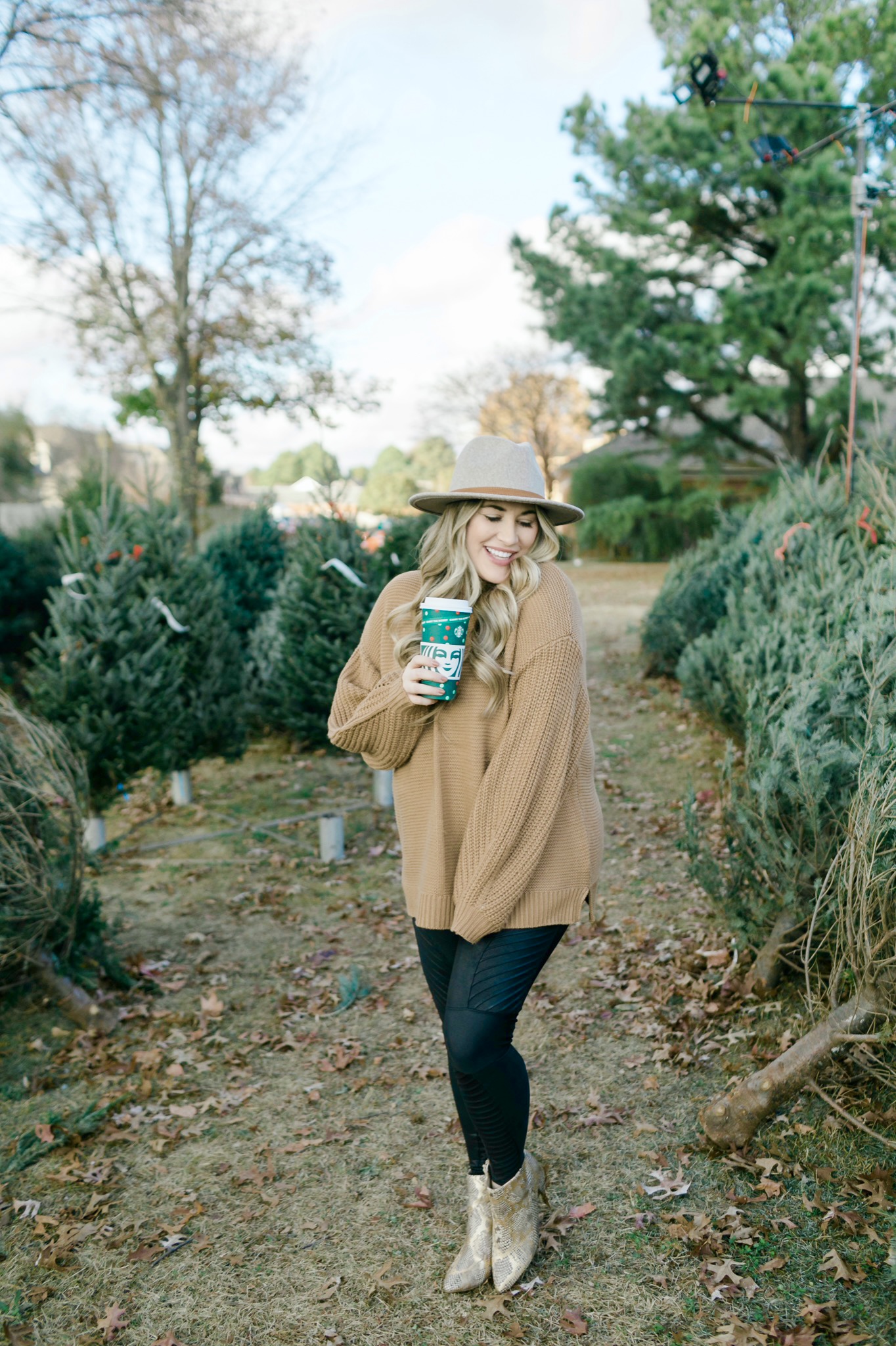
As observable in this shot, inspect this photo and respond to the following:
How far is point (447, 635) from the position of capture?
234 centimetres

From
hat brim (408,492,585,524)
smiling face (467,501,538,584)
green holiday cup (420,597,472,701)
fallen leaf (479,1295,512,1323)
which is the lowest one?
fallen leaf (479,1295,512,1323)

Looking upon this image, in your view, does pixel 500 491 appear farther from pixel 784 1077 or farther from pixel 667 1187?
pixel 667 1187

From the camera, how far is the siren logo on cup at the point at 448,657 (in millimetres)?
2342

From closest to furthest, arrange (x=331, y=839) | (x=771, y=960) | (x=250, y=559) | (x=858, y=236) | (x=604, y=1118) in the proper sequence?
(x=604, y=1118) → (x=771, y=960) → (x=858, y=236) → (x=331, y=839) → (x=250, y=559)

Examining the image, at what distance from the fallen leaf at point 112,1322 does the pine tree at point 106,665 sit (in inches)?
177

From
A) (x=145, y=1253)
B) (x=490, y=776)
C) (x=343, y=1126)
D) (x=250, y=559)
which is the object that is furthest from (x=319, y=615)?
(x=490, y=776)

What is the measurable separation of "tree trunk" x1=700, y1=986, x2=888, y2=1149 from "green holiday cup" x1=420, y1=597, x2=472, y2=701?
1861mm

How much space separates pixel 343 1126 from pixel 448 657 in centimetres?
237

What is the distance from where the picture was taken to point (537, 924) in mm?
2453

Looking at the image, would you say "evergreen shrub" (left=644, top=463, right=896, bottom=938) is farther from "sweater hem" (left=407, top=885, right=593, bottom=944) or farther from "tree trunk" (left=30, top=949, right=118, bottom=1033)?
"tree trunk" (left=30, top=949, right=118, bottom=1033)

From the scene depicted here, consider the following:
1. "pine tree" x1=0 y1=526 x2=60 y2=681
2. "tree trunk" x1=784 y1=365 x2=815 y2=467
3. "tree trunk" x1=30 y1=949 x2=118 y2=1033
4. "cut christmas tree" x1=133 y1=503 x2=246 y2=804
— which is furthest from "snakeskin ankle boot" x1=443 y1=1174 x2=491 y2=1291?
"tree trunk" x1=784 y1=365 x2=815 y2=467

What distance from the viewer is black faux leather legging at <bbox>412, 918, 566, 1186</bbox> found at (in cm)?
242

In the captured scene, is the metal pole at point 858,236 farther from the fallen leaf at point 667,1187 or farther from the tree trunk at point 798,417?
the tree trunk at point 798,417

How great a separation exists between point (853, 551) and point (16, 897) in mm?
5197
